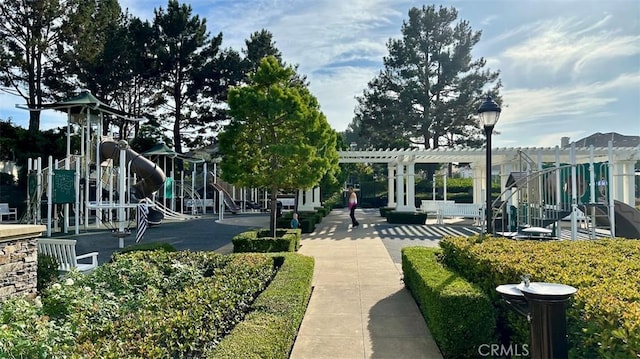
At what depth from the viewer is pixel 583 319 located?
2.50 meters

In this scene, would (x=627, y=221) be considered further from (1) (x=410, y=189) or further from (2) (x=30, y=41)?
(2) (x=30, y=41)

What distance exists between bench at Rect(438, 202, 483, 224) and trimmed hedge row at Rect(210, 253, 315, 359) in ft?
40.6

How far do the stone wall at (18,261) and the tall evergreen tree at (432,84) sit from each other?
24658 mm

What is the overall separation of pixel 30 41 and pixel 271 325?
2563 centimetres

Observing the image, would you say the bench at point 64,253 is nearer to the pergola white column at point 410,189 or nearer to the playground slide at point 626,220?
the playground slide at point 626,220

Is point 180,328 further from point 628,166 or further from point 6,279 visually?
point 628,166

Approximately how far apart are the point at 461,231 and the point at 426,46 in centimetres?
1791

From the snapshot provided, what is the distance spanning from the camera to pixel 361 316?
4.82m

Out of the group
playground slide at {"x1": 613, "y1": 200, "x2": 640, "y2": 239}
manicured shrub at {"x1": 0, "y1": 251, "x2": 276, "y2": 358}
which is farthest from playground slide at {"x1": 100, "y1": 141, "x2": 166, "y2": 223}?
playground slide at {"x1": 613, "y1": 200, "x2": 640, "y2": 239}

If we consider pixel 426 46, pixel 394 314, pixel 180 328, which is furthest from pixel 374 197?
pixel 180 328

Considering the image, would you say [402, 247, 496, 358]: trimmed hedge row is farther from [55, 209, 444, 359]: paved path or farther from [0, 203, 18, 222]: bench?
[0, 203, 18, 222]: bench

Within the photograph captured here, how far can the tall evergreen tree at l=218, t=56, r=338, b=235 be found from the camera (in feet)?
30.8

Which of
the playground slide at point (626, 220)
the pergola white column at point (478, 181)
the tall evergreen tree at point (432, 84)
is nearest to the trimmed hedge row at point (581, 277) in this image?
the playground slide at point (626, 220)

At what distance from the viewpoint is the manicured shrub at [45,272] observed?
5.33 meters
